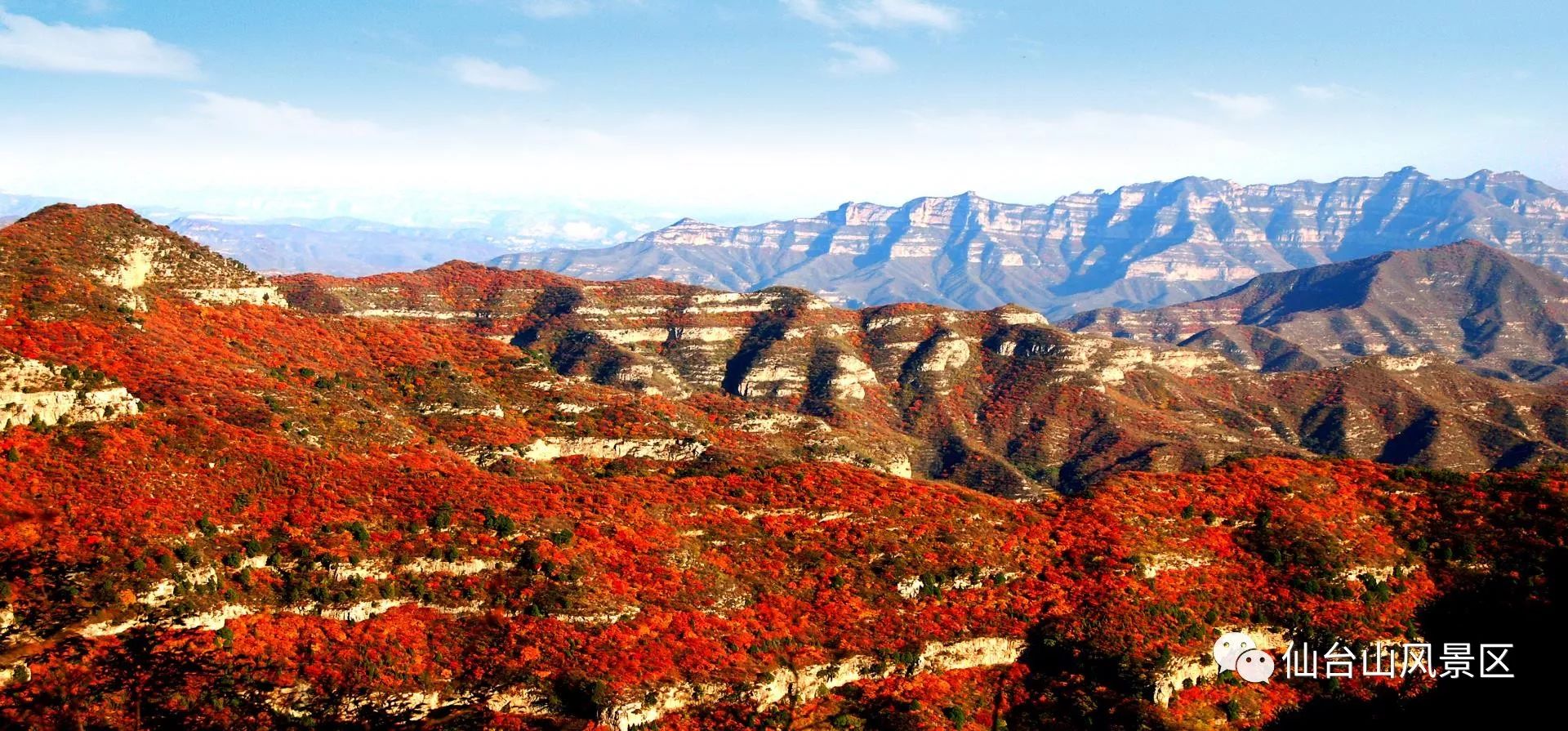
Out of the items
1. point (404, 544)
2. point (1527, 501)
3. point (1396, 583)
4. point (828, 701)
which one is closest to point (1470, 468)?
point (1527, 501)

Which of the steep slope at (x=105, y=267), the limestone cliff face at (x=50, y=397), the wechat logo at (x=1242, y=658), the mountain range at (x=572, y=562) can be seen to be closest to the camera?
the mountain range at (x=572, y=562)

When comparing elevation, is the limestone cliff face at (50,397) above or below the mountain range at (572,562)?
above

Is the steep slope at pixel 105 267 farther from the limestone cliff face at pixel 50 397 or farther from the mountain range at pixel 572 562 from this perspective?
the limestone cliff face at pixel 50 397

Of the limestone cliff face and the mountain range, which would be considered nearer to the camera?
the mountain range

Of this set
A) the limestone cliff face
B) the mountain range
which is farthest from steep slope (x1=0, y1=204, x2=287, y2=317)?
the limestone cliff face

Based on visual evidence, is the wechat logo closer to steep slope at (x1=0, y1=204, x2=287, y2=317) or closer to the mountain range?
the mountain range

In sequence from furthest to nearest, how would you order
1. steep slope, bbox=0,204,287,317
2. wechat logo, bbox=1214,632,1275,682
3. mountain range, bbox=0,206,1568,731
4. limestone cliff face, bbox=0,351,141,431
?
steep slope, bbox=0,204,287,317, wechat logo, bbox=1214,632,1275,682, limestone cliff face, bbox=0,351,141,431, mountain range, bbox=0,206,1568,731

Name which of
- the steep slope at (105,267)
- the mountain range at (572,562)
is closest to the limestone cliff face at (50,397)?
the mountain range at (572,562)

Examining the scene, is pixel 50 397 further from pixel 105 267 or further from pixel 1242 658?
pixel 1242 658

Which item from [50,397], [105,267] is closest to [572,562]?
[50,397]

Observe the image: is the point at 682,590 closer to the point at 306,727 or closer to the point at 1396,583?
the point at 306,727

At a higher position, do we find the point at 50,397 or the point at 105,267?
the point at 105,267

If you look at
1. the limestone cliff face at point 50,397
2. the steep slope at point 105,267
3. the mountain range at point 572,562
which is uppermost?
the steep slope at point 105,267
